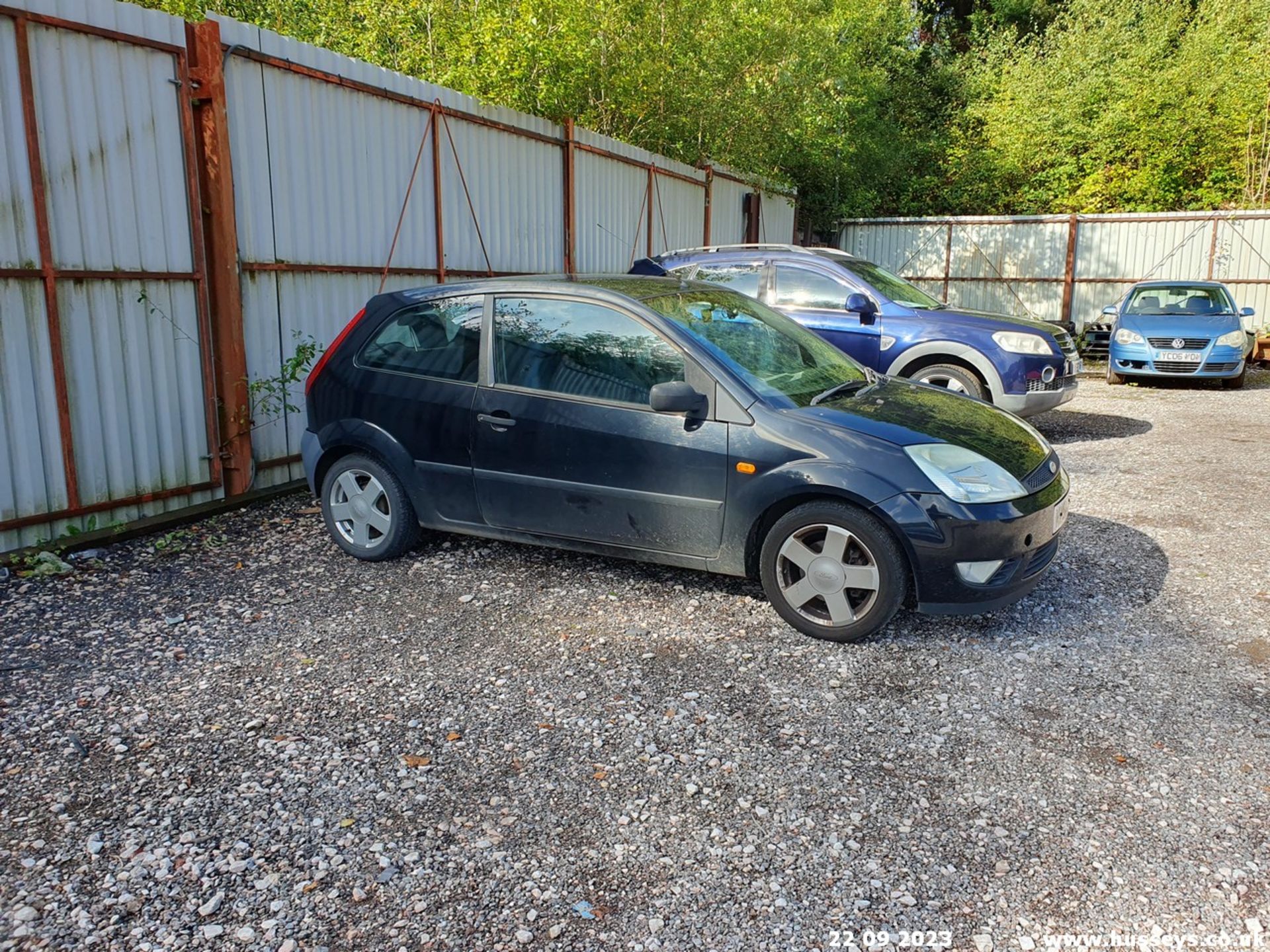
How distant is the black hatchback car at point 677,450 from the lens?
13.1 feet

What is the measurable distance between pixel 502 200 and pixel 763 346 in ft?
16.2

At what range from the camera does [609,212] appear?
11.1 meters

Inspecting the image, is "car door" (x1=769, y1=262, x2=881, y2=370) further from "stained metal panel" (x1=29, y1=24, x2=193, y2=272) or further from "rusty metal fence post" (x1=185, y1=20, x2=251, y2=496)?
"stained metal panel" (x1=29, y1=24, x2=193, y2=272)

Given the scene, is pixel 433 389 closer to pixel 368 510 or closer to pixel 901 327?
pixel 368 510

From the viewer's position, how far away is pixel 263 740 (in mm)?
3375

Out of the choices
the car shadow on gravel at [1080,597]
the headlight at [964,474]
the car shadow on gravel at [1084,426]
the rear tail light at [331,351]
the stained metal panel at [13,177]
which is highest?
the stained metal panel at [13,177]

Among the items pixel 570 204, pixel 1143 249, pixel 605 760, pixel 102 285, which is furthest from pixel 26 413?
pixel 1143 249

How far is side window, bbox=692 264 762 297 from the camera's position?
8969 mm

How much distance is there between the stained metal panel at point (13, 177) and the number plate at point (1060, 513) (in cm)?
541

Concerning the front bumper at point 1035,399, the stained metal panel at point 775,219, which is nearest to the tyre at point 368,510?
the front bumper at point 1035,399

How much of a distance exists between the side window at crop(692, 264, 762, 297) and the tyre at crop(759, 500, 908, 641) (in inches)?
204

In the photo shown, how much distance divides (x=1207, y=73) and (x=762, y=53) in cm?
1371

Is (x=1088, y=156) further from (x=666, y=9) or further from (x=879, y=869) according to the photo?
(x=879, y=869)

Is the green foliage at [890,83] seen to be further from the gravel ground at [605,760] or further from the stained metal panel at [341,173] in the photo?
the gravel ground at [605,760]
